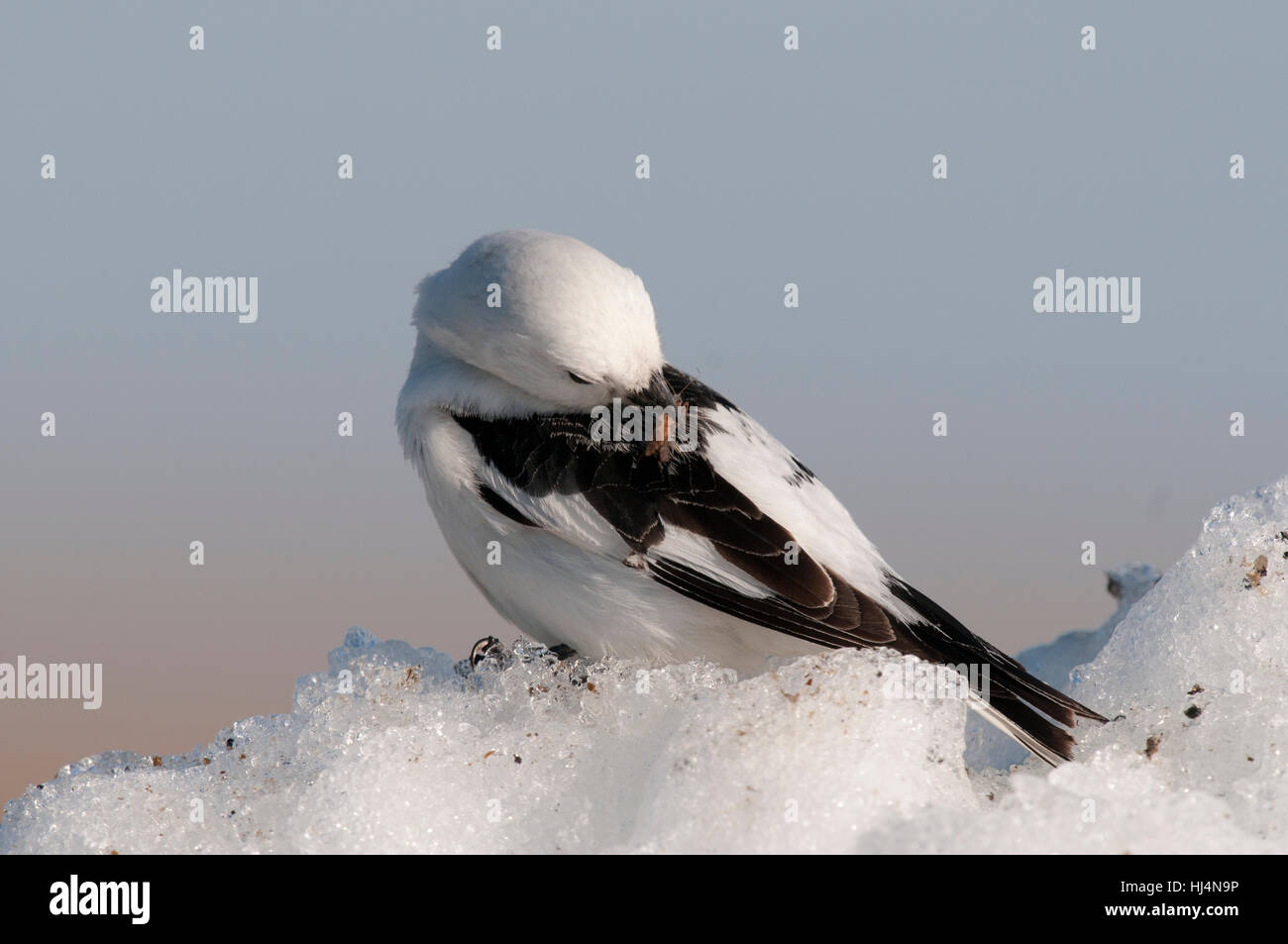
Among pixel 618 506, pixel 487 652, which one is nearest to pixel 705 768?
pixel 618 506

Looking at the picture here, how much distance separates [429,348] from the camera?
3.82 metres

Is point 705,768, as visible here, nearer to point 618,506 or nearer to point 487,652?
point 618,506

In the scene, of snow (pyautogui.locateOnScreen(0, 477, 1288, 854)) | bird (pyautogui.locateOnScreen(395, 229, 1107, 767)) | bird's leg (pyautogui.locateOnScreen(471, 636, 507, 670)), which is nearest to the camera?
snow (pyautogui.locateOnScreen(0, 477, 1288, 854))

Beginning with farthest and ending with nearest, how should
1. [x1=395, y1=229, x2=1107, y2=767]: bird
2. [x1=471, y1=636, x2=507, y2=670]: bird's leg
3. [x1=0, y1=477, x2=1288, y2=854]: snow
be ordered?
[x1=471, y1=636, x2=507, y2=670]: bird's leg < [x1=395, y1=229, x2=1107, y2=767]: bird < [x1=0, y1=477, x2=1288, y2=854]: snow

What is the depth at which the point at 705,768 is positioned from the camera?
106 inches

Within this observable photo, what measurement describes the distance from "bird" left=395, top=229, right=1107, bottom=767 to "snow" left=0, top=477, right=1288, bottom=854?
0.49 ft

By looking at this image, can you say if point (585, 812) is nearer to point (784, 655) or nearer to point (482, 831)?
point (482, 831)

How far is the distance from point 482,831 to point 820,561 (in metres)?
1.22

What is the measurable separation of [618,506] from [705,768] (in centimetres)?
82

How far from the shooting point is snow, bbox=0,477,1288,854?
259cm

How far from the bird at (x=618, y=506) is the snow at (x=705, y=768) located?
150 millimetres

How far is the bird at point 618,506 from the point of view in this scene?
3100 mm
